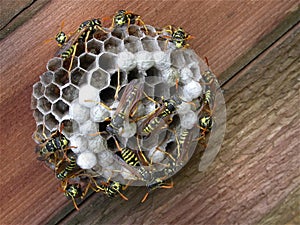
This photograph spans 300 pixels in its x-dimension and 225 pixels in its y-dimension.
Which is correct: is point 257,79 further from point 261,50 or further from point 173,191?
point 173,191

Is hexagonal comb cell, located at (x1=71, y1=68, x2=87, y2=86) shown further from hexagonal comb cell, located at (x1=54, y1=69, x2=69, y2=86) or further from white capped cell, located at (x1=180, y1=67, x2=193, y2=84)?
white capped cell, located at (x1=180, y1=67, x2=193, y2=84)

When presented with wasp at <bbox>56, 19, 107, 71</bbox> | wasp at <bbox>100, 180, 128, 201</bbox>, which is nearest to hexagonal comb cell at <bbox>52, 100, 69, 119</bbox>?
wasp at <bbox>56, 19, 107, 71</bbox>

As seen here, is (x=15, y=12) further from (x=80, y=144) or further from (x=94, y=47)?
(x=80, y=144)

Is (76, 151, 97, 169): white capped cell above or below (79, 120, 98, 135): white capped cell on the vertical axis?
below

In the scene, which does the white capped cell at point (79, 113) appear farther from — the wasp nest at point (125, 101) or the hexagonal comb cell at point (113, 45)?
the hexagonal comb cell at point (113, 45)

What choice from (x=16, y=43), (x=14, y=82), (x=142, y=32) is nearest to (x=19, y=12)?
(x=16, y=43)

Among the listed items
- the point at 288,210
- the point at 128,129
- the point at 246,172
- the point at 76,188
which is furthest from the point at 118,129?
the point at 288,210

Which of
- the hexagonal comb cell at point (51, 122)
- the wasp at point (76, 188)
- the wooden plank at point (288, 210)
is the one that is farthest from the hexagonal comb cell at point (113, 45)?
the wooden plank at point (288, 210)
